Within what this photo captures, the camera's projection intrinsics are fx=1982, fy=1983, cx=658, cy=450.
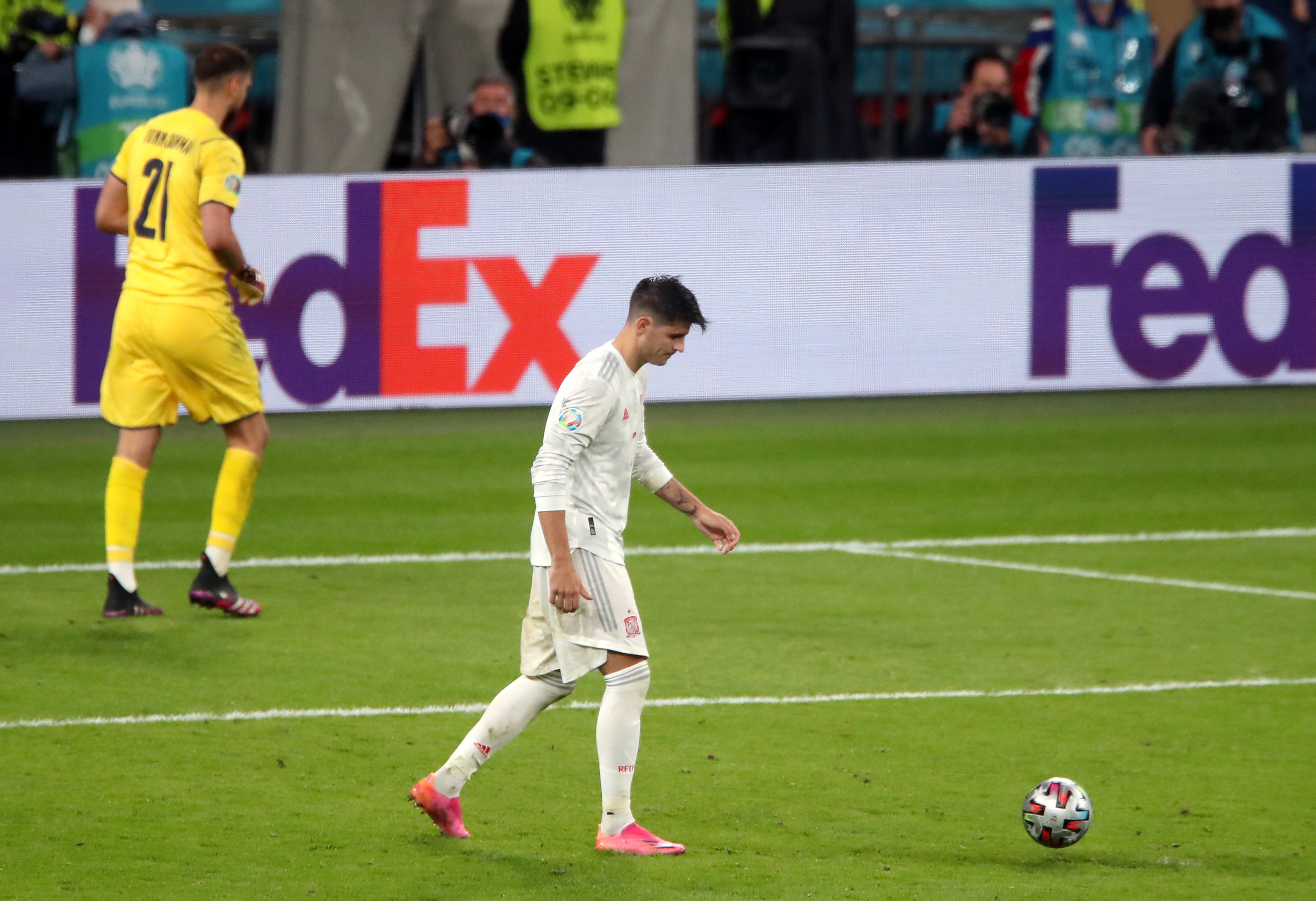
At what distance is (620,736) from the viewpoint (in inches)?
221

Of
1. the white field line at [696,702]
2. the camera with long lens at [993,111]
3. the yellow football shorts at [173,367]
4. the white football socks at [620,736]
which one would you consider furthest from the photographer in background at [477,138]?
the white football socks at [620,736]

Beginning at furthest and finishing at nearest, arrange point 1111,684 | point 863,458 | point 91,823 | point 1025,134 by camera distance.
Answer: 1. point 1025,134
2. point 863,458
3. point 1111,684
4. point 91,823

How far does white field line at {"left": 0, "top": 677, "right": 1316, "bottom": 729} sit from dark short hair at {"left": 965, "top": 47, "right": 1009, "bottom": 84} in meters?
9.34

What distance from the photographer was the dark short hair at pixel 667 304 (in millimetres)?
5605

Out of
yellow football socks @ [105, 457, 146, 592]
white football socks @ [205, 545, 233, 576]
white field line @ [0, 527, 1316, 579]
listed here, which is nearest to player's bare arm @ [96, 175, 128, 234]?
yellow football socks @ [105, 457, 146, 592]

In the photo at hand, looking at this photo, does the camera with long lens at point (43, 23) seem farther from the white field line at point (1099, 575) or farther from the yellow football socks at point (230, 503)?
the white field line at point (1099, 575)

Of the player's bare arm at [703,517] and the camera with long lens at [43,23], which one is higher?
the camera with long lens at [43,23]

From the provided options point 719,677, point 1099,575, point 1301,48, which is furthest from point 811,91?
point 719,677

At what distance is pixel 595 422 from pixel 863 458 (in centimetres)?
739

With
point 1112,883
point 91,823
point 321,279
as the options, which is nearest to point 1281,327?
point 321,279

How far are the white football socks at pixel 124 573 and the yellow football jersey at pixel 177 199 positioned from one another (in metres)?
1.14

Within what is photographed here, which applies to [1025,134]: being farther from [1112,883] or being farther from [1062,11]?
[1112,883]

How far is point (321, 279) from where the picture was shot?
13.4 m

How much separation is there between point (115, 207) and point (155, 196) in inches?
10.8
